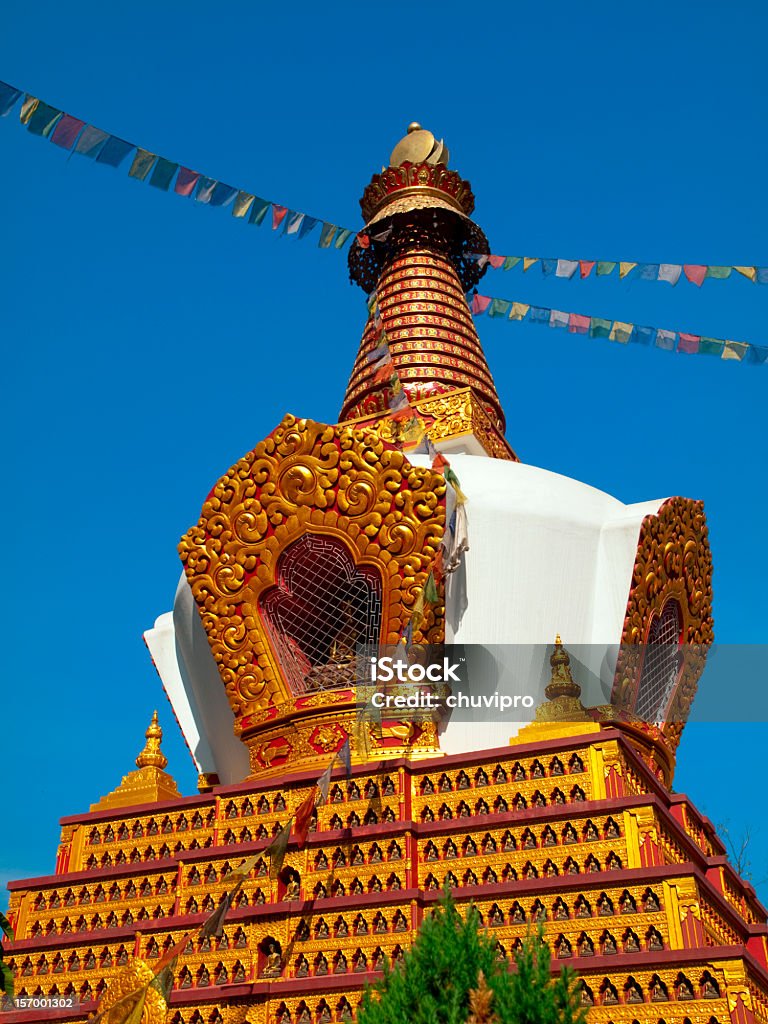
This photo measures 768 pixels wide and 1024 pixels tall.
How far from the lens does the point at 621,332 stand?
61.3 feet

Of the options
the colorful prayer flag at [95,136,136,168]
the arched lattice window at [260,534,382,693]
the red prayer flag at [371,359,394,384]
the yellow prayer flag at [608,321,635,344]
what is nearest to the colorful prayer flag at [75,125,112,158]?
the colorful prayer flag at [95,136,136,168]

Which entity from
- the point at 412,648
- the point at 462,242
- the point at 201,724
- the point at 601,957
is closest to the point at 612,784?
the point at 601,957

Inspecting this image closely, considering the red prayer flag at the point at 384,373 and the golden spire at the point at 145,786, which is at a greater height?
the red prayer flag at the point at 384,373

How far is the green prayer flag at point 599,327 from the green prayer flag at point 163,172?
24.7 ft

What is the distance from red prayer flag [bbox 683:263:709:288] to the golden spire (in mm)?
9625

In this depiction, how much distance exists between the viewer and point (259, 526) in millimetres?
15180

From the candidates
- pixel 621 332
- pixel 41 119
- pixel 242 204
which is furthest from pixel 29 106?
pixel 621 332

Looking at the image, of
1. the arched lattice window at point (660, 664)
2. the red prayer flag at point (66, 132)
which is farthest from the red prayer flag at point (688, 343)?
the red prayer flag at point (66, 132)

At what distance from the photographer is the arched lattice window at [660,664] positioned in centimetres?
1553

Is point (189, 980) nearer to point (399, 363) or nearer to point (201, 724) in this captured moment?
point (201, 724)

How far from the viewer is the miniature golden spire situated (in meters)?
13.1

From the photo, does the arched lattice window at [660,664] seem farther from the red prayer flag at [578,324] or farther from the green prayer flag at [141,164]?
the green prayer flag at [141,164]

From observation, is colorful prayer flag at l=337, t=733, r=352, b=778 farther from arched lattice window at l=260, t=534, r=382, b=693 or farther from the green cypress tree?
the green cypress tree

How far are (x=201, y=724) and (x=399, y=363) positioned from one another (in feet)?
24.5
